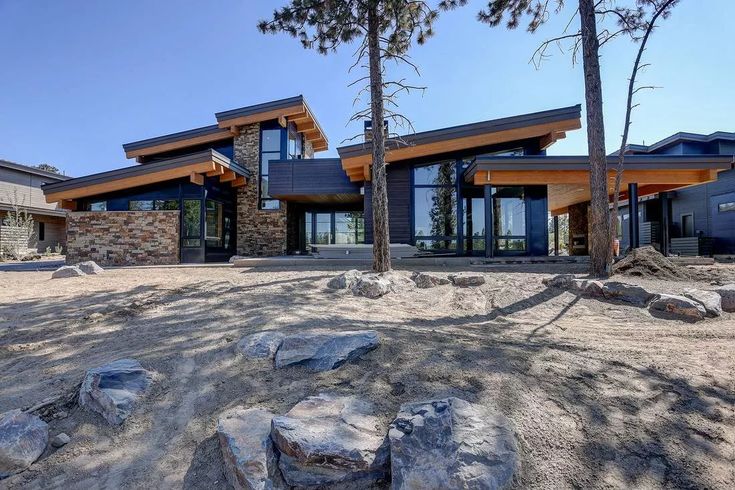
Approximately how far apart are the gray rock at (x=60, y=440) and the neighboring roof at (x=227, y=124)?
12.9m

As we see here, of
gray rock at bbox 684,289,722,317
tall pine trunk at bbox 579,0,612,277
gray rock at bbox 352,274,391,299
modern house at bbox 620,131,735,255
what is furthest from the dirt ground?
modern house at bbox 620,131,735,255

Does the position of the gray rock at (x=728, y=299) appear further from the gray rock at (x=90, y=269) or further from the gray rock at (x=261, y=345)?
the gray rock at (x=90, y=269)

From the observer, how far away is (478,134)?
412 inches

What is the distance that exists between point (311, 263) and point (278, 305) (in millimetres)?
4610

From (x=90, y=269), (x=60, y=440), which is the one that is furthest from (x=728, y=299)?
(x=90, y=269)

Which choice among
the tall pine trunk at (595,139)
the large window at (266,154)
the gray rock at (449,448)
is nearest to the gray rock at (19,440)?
the gray rock at (449,448)

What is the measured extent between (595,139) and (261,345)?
22.2 feet

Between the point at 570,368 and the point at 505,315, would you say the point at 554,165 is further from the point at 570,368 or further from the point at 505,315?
the point at 570,368

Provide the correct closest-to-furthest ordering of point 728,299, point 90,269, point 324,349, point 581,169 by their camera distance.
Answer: point 324,349, point 728,299, point 90,269, point 581,169

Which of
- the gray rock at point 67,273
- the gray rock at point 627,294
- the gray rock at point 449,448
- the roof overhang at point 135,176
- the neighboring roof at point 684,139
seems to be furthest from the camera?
the neighboring roof at point 684,139

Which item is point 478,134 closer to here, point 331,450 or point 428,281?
point 428,281

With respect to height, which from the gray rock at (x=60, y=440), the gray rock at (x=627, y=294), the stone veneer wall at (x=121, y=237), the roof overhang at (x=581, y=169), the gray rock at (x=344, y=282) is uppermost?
the roof overhang at (x=581, y=169)

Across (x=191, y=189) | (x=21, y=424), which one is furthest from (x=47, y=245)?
(x=21, y=424)

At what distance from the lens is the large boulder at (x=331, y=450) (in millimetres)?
1663
